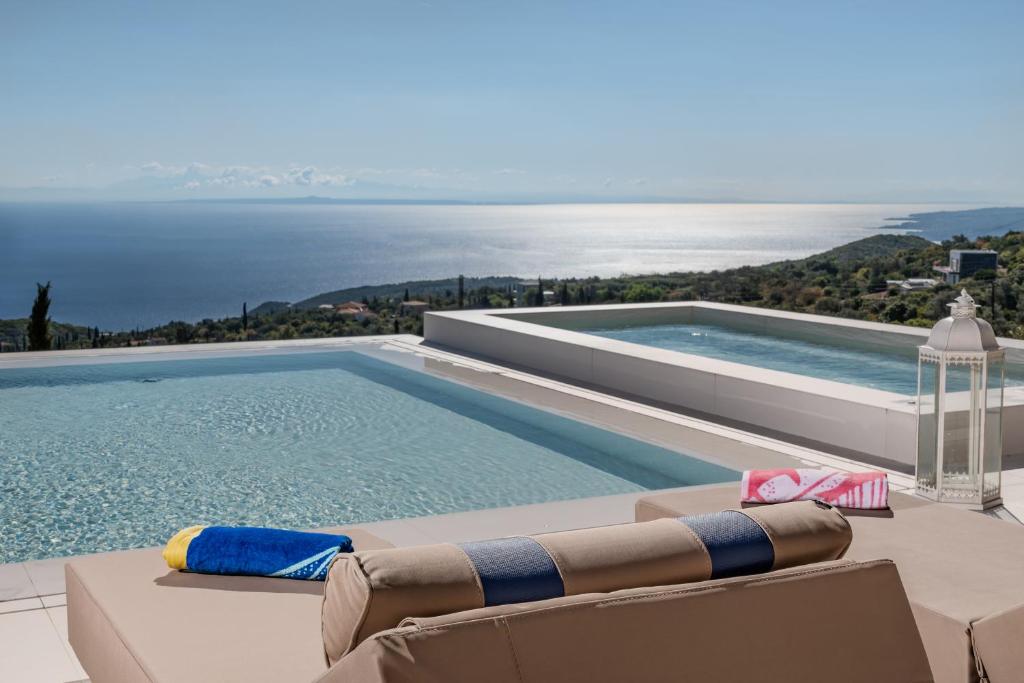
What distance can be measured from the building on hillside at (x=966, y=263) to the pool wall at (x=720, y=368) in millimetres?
4331

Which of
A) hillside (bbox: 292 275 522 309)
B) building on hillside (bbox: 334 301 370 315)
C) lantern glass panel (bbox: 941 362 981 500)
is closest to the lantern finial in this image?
lantern glass panel (bbox: 941 362 981 500)

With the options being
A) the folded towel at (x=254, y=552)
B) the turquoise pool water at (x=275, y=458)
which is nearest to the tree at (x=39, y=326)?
the turquoise pool water at (x=275, y=458)

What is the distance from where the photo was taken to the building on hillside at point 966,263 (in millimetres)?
12964

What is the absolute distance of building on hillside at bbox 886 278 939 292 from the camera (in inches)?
499

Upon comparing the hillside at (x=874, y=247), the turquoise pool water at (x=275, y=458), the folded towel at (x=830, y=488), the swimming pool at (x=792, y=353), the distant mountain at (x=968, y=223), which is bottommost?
the turquoise pool water at (x=275, y=458)

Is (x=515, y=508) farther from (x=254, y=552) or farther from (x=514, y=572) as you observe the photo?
(x=514, y=572)

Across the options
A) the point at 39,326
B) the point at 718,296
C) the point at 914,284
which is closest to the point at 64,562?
the point at 39,326

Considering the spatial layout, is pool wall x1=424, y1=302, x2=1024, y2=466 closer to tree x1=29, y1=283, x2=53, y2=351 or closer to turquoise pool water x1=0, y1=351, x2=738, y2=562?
turquoise pool water x1=0, y1=351, x2=738, y2=562

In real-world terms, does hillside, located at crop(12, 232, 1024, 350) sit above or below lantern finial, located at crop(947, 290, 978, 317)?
below

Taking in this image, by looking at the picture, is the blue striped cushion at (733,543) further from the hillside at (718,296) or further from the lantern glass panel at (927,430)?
the hillside at (718,296)

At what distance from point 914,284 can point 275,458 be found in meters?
9.74

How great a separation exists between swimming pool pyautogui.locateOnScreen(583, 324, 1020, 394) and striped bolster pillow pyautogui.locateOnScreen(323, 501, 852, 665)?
4.42 m

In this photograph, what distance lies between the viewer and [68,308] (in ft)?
101

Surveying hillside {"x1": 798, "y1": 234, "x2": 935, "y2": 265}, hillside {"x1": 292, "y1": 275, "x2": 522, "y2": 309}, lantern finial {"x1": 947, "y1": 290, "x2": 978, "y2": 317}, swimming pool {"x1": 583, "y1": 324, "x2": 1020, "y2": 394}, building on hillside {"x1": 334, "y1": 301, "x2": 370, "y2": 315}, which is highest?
hillside {"x1": 798, "y1": 234, "x2": 935, "y2": 265}
